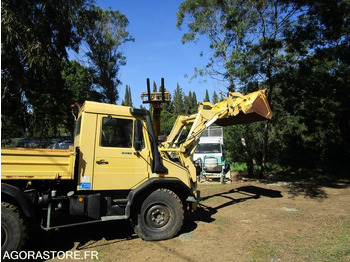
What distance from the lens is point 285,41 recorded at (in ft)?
40.8

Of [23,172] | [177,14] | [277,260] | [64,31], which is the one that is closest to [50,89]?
[64,31]

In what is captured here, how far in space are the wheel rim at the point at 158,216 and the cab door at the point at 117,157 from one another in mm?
589

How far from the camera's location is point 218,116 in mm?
6559

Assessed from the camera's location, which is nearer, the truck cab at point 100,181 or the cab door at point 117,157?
the truck cab at point 100,181

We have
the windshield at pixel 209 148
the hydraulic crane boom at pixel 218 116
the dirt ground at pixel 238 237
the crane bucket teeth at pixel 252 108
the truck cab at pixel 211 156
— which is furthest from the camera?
the windshield at pixel 209 148

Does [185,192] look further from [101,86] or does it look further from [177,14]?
[101,86]

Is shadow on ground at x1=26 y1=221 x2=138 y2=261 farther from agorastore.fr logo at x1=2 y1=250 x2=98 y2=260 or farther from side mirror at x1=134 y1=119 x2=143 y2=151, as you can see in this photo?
side mirror at x1=134 y1=119 x2=143 y2=151

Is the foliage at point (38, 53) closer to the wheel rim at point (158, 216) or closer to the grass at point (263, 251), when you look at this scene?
the wheel rim at point (158, 216)

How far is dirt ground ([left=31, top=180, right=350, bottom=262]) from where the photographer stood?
4.26 m

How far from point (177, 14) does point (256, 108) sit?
9.79 meters

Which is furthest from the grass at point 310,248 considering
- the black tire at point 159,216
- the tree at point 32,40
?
the tree at point 32,40

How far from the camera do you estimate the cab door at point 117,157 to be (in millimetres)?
4594

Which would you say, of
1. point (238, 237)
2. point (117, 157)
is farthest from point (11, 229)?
point (238, 237)

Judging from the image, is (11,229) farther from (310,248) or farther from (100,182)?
(310,248)
